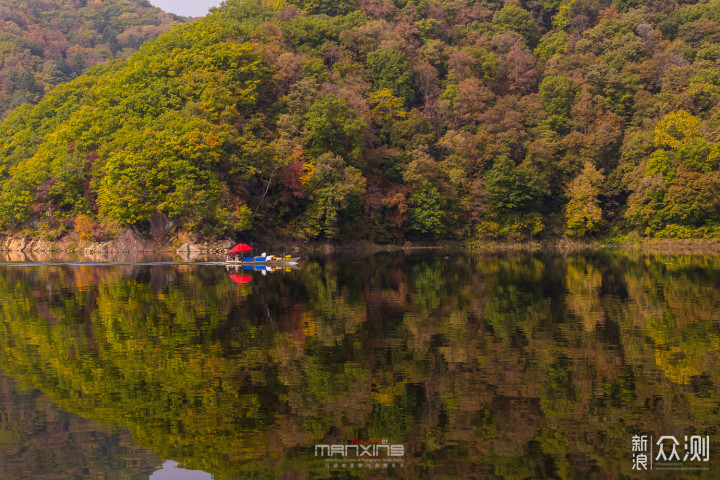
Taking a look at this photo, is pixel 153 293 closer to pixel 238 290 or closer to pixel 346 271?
pixel 238 290

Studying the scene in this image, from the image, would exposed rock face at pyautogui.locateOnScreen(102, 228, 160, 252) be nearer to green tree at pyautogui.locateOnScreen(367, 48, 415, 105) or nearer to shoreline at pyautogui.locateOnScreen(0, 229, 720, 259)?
shoreline at pyautogui.locateOnScreen(0, 229, 720, 259)

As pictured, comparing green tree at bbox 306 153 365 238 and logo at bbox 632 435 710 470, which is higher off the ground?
green tree at bbox 306 153 365 238

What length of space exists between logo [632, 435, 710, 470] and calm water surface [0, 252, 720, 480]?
112mm

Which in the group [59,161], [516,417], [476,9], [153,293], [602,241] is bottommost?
[516,417]

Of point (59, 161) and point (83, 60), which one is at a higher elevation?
point (83, 60)

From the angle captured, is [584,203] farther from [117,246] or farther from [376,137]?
[117,246]

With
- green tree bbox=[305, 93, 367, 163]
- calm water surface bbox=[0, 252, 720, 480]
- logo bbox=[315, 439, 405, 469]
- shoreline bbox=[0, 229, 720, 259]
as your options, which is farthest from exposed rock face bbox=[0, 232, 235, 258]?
logo bbox=[315, 439, 405, 469]

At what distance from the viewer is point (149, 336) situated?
61.5 feet

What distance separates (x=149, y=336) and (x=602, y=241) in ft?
238

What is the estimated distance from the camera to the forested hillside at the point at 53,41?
408 feet

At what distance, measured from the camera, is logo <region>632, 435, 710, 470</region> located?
961cm

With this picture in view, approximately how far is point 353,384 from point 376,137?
241ft

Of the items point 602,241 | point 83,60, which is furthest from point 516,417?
point 83,60

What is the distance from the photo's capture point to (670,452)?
32.9ft
